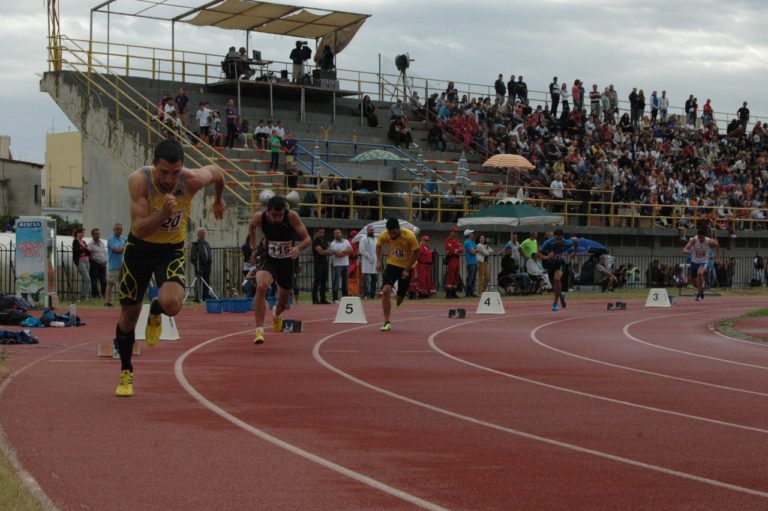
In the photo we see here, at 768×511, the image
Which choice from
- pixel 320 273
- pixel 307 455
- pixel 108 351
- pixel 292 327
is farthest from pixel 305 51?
pixel 307 455

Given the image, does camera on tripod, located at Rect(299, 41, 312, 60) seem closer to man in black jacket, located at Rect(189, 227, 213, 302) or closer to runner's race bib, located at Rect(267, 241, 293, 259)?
man in black jacket, located at Rect(189, 227, 213, 302)

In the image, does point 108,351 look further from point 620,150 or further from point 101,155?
point 620,150

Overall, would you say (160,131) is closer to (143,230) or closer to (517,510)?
(143,230)

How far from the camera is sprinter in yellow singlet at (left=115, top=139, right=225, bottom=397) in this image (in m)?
9.63

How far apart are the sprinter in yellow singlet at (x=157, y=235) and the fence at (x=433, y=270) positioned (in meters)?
18.1

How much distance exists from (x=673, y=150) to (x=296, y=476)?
44320 millimetres

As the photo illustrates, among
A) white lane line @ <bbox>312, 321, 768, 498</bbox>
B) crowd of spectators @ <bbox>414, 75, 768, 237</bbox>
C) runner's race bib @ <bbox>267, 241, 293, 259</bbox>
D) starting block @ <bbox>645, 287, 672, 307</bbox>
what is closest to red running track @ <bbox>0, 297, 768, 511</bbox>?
white lane line @ <bbox>312, 321, 768, 498</bbox>

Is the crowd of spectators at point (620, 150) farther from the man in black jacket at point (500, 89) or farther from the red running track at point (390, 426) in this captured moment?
the red running track at point (390, 426)

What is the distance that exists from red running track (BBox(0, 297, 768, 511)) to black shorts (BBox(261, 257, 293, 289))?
864 mm

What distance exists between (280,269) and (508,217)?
1852 centimetres

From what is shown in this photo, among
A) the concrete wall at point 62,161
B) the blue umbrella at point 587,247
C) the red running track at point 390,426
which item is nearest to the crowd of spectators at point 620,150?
the blue umbrella at point 587,247

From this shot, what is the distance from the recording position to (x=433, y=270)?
33.7m

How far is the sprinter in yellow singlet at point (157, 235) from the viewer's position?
9633 millimetres

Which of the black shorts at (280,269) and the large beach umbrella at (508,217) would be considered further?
the large beach umbrella at (508,217)
